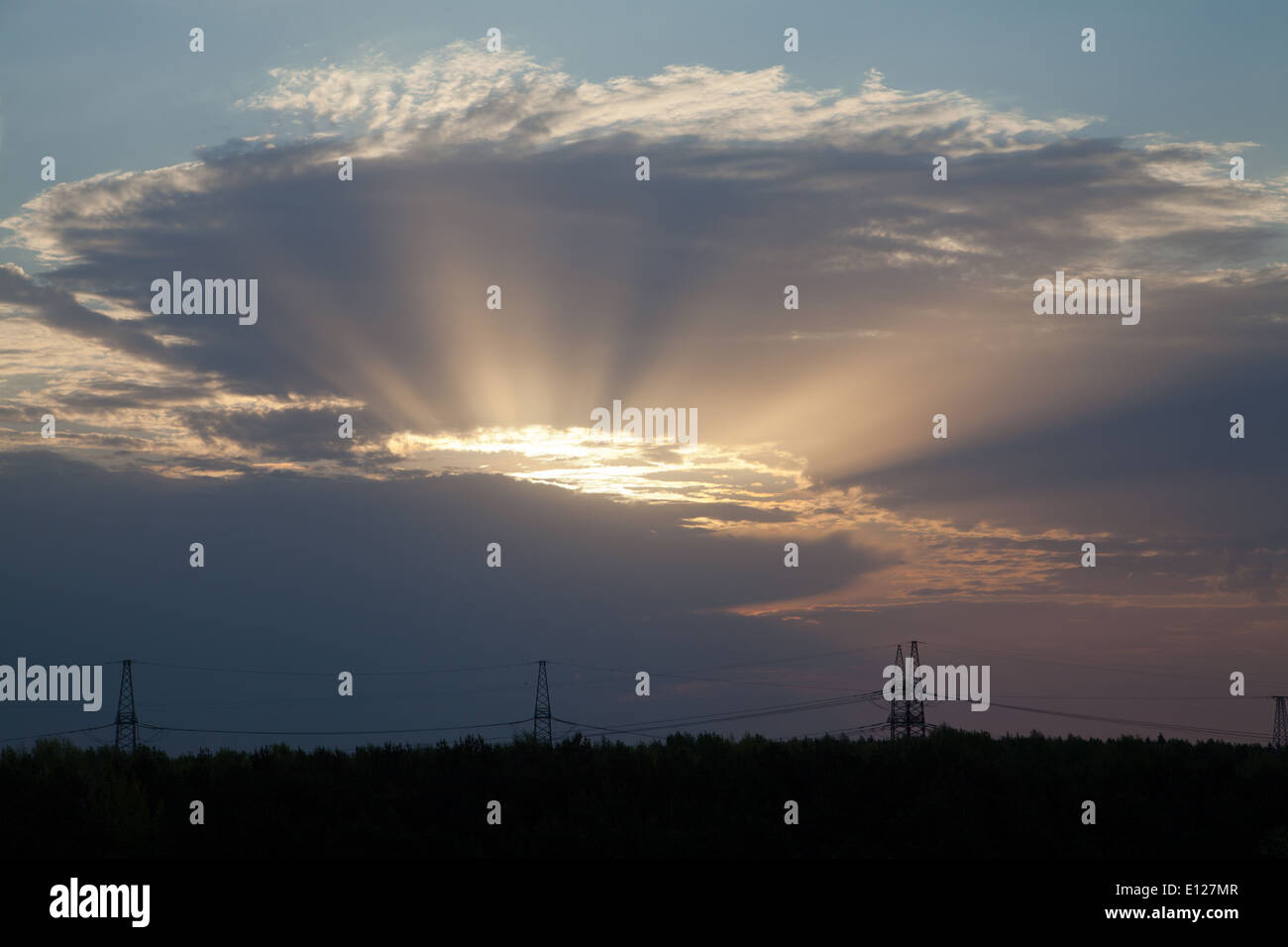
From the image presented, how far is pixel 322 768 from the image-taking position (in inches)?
1337

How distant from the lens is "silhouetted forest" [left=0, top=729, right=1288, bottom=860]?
1072 inches

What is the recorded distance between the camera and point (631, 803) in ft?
101

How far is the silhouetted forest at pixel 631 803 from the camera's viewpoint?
27234 mm
